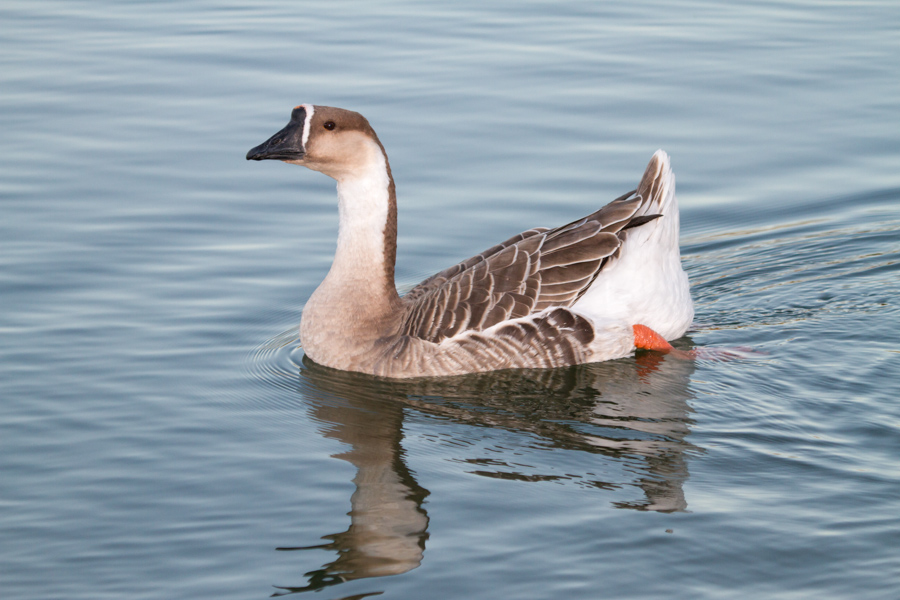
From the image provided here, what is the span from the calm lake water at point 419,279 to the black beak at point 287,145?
172cm

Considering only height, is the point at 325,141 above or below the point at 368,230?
above

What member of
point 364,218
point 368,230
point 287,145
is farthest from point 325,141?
point 368,230

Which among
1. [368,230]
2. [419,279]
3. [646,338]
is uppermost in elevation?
[368,230]

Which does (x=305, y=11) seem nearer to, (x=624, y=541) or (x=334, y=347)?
(x=334, y=347)

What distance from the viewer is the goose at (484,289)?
28.7ft

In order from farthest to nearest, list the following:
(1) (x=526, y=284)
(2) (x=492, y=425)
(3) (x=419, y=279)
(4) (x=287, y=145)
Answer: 1. (3) (x=419, y=279)
2. (1) (x=526, y=284)
3. (4) (x=287, y=145)
4. (2) (x=492, y=425)

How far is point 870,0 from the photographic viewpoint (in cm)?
1911

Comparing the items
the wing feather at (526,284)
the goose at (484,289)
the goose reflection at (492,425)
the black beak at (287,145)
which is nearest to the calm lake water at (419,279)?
the goose reflection at (492,425)

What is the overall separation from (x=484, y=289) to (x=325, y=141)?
1.71 metres

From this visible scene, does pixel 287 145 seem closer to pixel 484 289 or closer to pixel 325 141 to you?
pixel 325 141

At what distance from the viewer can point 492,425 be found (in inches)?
307

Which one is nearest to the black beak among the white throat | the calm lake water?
the white throat

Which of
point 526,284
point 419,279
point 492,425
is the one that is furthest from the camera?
point 419,279

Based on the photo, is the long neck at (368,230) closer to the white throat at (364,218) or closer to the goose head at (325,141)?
the white throat at (364,218)
